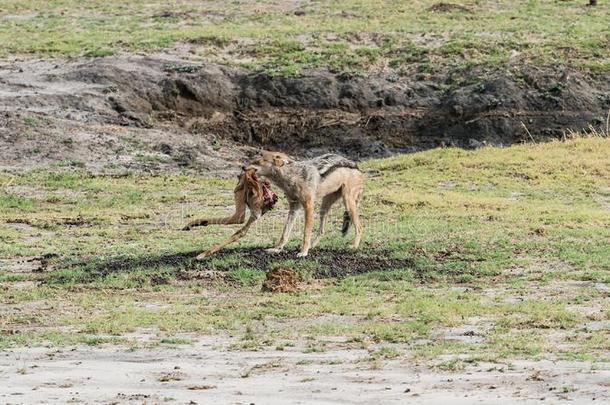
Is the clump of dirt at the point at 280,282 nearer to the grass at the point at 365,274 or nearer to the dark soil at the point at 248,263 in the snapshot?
the grass at the point at 365,274

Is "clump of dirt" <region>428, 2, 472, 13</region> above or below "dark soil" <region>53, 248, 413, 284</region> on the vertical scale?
above

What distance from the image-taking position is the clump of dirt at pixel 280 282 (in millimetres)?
14430

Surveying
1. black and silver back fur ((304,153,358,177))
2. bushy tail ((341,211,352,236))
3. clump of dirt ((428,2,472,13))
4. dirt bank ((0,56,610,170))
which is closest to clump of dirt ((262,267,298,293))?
black and silver back fur ((304,153,358,177))

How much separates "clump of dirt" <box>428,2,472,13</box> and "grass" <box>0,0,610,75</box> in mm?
165

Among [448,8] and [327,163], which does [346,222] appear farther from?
[448,8]

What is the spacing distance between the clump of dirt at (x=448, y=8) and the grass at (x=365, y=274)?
12.2 meters

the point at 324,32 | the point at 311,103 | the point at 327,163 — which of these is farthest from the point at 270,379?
the point at 324,32

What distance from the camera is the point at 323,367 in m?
10.5

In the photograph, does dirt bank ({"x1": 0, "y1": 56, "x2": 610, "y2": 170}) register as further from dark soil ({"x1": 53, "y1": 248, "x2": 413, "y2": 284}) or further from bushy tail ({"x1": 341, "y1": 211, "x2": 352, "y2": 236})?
dark soil ({"x1": 53, "y1": 248, "x2": 413, "y2": 284})

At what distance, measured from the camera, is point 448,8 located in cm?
3644

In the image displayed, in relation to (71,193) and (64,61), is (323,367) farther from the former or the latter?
(64,61)

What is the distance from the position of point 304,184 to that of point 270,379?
616 centimetres

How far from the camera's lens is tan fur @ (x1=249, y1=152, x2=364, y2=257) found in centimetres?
1593

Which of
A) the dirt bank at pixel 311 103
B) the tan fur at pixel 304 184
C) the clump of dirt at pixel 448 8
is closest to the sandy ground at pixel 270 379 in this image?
the tan fur at pixel 304 184
